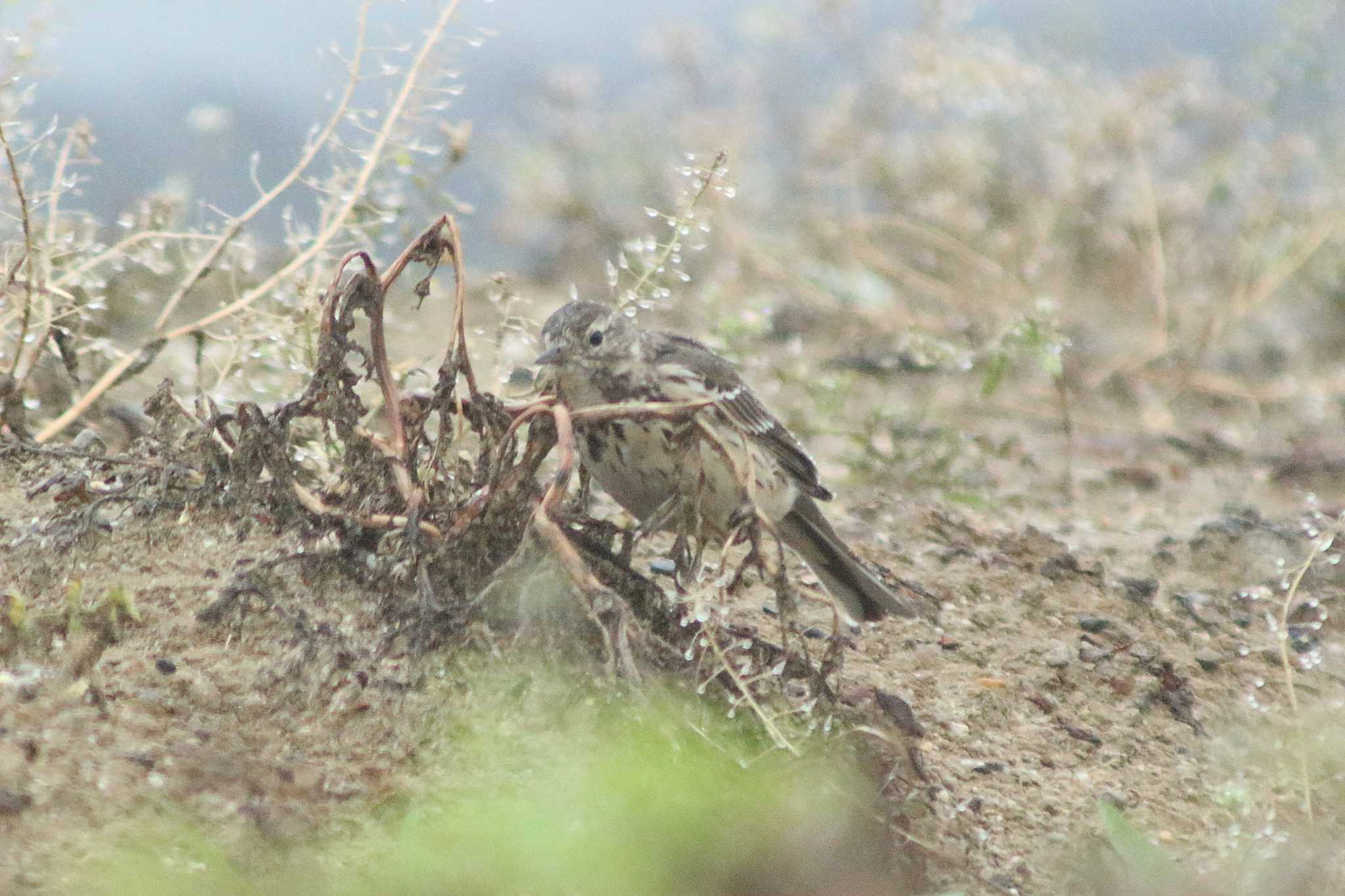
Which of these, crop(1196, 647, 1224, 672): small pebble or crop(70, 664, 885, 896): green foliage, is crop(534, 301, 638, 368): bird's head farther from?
crop(1196, 647, 1224, 672): small pebble

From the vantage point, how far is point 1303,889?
2.27 m

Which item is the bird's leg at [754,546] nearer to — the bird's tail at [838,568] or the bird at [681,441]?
the bird at [681,441]

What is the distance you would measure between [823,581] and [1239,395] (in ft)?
14.3

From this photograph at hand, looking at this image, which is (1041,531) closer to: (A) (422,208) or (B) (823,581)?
(B) (823,581)

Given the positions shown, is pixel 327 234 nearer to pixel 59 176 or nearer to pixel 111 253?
pixel 111 253

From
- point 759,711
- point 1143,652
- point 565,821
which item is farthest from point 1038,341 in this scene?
point 565,821

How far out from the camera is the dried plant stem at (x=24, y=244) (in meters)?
3.55

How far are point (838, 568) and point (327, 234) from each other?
162 cm

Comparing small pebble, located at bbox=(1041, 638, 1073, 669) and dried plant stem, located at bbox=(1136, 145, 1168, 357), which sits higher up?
dried plant stem, located at bbox=(1136, 145, 1168, 357)

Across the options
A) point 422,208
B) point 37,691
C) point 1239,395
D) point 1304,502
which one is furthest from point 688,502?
point 1239,395

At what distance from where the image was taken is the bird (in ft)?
9.61

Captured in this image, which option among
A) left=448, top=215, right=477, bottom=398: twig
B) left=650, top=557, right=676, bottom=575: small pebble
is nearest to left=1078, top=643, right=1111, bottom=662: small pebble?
left=650, top=557, right=676, bottom=575: small pebble

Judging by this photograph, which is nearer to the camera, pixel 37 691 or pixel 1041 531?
pixel 37 691

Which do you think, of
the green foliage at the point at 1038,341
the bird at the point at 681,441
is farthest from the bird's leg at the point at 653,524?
the green foliage at the point at 1038,341
